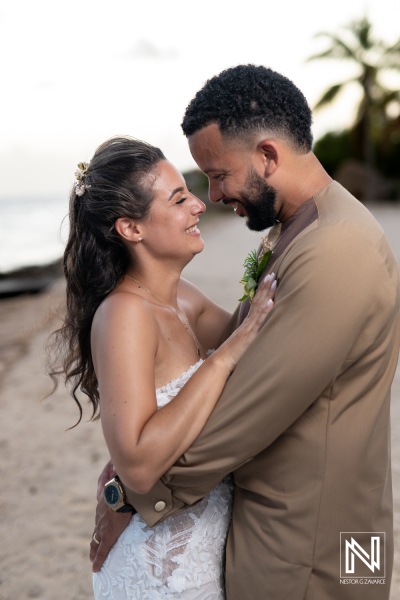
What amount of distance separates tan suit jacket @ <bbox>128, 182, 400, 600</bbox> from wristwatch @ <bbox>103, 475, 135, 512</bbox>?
3.4 inches

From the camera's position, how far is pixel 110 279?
2773 millimetres

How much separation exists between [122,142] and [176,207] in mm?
325

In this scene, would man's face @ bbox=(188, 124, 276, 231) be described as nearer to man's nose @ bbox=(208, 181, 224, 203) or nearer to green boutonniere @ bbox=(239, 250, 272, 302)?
man's nose @ bbox=(208, 181, 224, 203)

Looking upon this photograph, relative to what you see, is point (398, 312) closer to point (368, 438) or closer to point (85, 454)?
point (368, 438)

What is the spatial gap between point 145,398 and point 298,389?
1.62ft

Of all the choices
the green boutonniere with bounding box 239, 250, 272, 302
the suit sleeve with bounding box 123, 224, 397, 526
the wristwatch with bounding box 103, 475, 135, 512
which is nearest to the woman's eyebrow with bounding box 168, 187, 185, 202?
the green boutonniere with bounding box 239, 250, 272, 302

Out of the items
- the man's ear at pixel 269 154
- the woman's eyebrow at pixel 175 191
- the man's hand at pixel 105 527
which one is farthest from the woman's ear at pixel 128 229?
the man's hand at pixel 105 527

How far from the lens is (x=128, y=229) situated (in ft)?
9.09

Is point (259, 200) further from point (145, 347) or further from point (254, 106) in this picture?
point (145, 347)

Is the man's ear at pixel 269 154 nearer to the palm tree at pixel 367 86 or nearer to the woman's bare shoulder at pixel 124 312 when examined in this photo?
the woman's bare shoulder at pixel 124 312

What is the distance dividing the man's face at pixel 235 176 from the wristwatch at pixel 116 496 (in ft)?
3.40

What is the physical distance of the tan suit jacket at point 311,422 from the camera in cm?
212

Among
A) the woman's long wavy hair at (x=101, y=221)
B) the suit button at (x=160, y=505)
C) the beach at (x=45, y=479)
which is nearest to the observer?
the suit button at (x=160, y=505)

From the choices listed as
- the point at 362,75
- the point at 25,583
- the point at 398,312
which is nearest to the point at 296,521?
the point at 398,312
